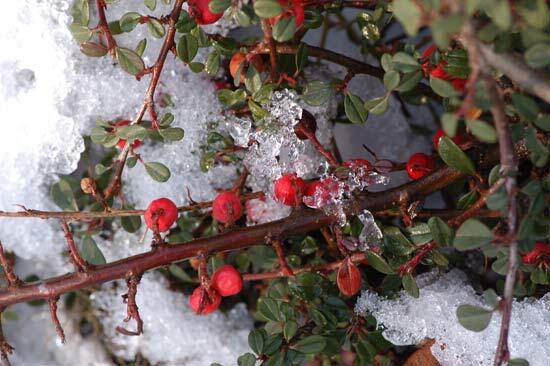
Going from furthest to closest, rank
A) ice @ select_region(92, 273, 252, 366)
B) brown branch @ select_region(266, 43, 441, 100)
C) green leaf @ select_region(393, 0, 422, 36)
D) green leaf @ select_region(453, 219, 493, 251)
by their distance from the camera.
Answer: ice @ select_region(92, 273, 252, 366) < brown branch @ select_region(266, 43, 441, 100) < green leaf @ select_region(453, 219, 493, 251) < green leaf @ select_region(393, 0, 422, 36)

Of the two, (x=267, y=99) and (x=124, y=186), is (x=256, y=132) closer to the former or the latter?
(x=267, y=99)

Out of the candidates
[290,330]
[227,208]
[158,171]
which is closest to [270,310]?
[290,330]

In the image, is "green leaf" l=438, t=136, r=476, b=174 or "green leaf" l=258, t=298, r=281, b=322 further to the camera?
"green leaf" l=258, t=298, r=281, b=322

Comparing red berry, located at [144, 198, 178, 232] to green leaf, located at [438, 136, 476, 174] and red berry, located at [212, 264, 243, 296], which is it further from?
green leaf, located at [438, 136, 476, 174]

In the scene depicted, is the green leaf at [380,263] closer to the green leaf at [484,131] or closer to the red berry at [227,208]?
the red berry at [227,208]

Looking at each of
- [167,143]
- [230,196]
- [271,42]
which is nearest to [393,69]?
[271,42]

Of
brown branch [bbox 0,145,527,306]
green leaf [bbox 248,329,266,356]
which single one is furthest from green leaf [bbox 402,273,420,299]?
green leaf [bbox 248,329,266,356]

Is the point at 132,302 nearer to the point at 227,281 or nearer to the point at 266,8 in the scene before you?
the point at 227,281
